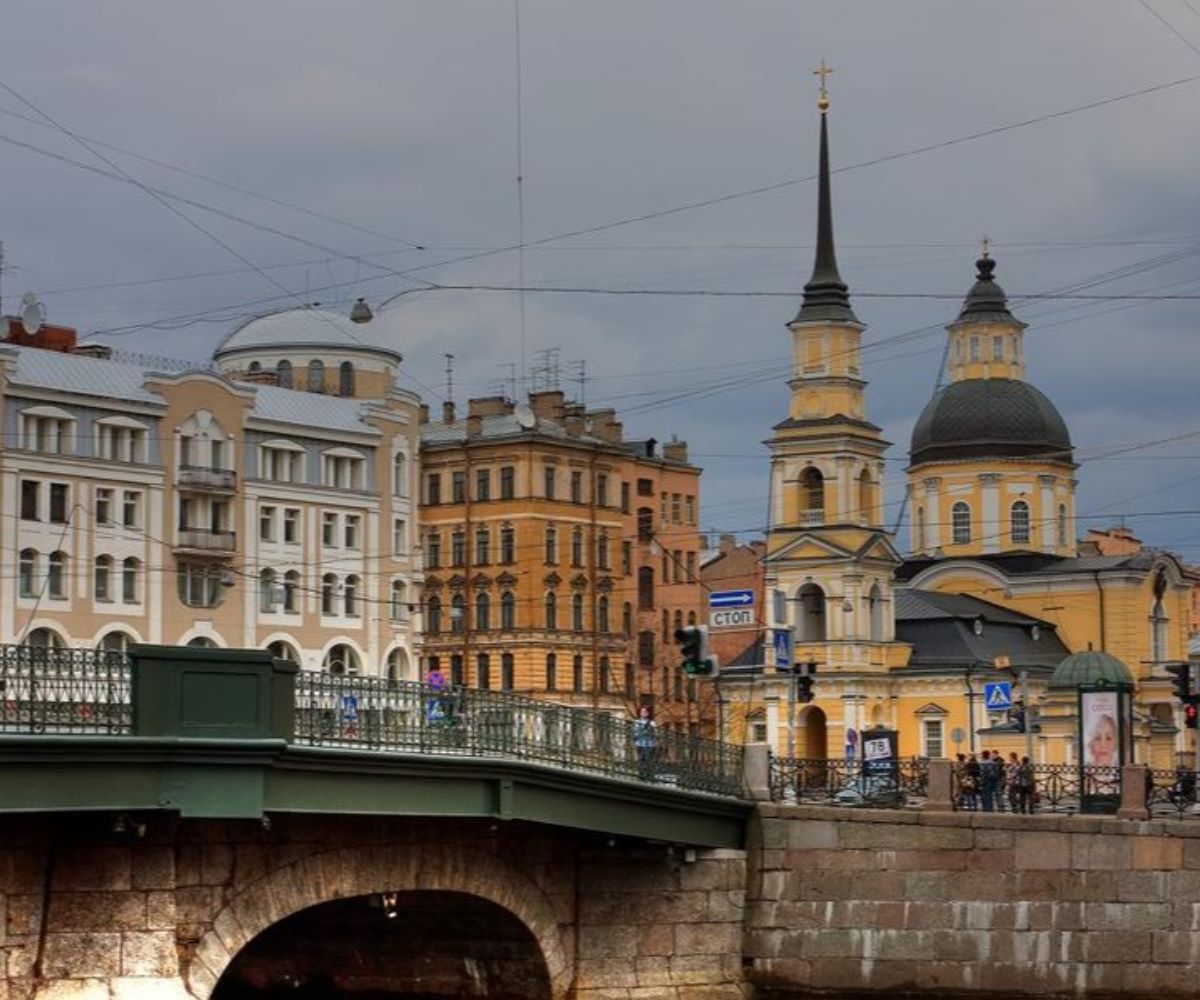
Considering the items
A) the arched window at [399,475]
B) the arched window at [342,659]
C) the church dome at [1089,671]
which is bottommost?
the church dome at [1089,671]

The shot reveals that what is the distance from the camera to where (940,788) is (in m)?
39.5

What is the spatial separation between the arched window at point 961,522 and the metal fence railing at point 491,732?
261ft

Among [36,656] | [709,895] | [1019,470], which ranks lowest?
[709,895]

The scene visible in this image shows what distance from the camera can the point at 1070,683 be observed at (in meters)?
84.9

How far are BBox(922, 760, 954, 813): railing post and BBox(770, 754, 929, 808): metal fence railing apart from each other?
1268 millimetres

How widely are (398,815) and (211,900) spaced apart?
240cm

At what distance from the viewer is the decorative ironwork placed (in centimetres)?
2739

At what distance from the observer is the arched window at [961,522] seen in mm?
116188

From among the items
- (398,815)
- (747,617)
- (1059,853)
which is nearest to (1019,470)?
(747,617)

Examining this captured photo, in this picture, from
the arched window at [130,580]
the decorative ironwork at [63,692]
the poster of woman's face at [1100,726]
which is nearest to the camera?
the decorative ironwork at [63,692]

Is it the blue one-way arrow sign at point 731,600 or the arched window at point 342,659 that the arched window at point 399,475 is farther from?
the blue one-way arrow sign at point 731,600

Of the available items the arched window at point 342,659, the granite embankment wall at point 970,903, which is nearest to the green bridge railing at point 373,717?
the granite embankment wall at point 970,903

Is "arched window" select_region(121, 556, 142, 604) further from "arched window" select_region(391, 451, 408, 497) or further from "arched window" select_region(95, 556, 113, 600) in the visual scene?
"arched window" select_region(391, 451, 408, 497)

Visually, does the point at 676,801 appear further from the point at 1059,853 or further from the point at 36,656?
the point at 36,656
